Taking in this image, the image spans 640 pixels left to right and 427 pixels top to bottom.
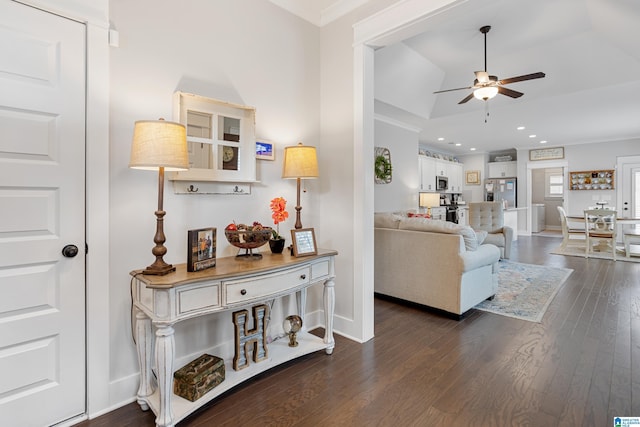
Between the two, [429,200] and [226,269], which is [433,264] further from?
[429,200]

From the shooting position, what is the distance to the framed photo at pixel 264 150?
2456 millimetres

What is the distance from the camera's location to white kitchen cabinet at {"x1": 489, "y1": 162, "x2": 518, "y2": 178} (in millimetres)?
10016

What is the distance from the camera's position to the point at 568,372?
2.13 m

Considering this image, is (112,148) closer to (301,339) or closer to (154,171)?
(154,171)

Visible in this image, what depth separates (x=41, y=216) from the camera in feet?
5.21

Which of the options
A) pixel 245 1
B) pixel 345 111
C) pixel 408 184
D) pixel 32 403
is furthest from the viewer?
pixel 408 184

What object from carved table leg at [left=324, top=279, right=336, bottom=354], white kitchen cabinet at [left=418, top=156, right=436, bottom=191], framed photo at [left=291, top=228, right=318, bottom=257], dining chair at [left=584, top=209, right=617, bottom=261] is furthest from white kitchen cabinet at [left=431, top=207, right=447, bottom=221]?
framed photo at [left=291, top=228, right=318, bottom=257]

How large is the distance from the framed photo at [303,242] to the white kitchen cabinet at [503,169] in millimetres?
9868

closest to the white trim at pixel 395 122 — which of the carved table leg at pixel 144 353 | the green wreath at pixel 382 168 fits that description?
the green wreath at pixel 382 168

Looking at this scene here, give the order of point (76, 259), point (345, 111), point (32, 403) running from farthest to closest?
Answer: point (345, 111) → point (76, 259) → point (32, 403)

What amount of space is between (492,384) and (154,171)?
2.49 m

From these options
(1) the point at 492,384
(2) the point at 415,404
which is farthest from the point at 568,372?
(2) the point at 415,404

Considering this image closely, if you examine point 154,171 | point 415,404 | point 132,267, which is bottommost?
point 415,404

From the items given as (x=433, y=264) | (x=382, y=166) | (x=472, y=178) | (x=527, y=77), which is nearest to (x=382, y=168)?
(x=382, y=166)
